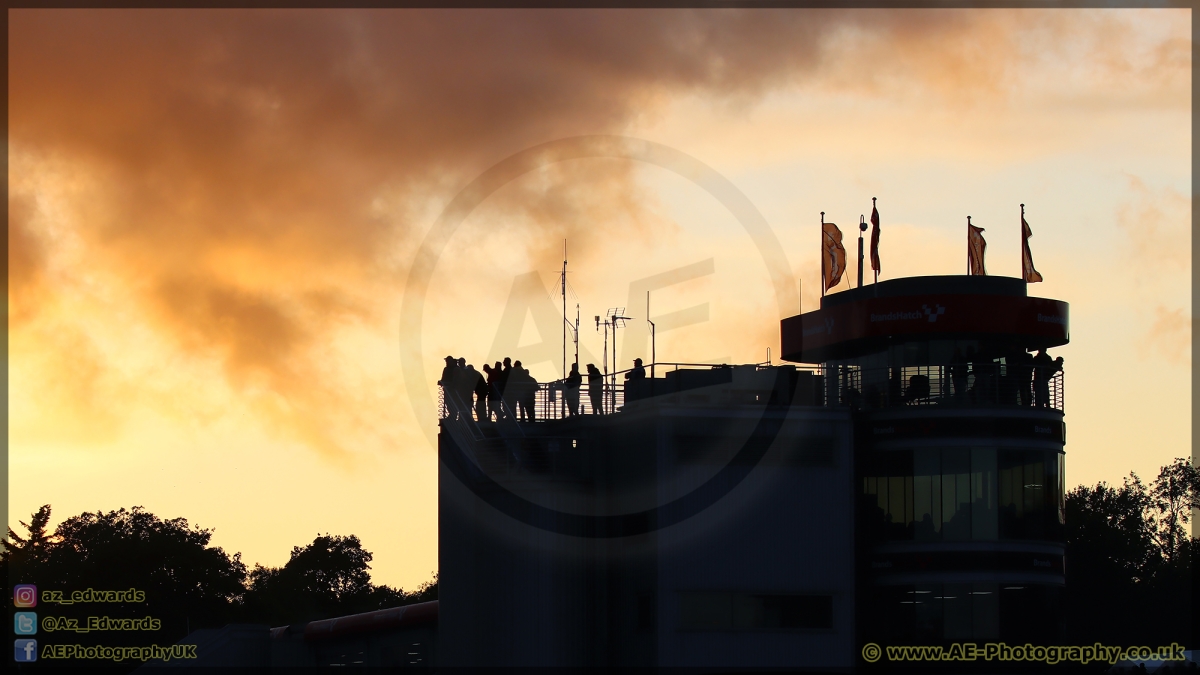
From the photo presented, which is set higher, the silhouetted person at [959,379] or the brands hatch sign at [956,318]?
the brands hatch sign at [956,318]

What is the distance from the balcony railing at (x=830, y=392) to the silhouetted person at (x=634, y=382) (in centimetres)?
5

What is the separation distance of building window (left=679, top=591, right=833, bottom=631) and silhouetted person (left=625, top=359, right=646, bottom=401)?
325 inches

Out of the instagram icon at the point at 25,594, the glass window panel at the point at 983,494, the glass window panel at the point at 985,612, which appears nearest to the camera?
the glass window panel at the point at 985,612

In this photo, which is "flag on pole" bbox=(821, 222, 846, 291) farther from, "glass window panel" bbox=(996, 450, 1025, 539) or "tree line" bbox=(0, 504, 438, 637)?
"tree line" bbox=(0, 504, 438, 637)

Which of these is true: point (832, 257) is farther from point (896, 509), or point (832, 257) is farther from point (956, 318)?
point (896, 509)

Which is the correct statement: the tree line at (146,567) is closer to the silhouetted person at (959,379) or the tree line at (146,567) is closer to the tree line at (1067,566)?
the tree line at (1067,566)

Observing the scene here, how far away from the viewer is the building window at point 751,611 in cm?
5878

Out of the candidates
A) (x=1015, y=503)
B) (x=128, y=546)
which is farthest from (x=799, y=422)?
(x=128, y=546)

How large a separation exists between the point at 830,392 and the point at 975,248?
8.78 m

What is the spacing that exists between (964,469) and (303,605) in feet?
400

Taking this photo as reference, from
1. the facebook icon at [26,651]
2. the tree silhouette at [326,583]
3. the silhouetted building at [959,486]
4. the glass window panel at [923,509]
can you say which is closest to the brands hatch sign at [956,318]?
the silhouetted building at [959,486]

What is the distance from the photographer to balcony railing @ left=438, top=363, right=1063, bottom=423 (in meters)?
61.2

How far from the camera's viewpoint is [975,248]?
66.7 meters

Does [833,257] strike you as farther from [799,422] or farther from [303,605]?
[303,605]
